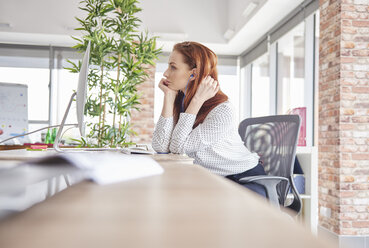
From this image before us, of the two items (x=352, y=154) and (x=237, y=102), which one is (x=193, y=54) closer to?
(x=352, y=154)

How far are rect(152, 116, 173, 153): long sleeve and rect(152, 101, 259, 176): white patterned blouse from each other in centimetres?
16

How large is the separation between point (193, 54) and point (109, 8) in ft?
3.85

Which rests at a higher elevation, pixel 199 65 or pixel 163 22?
pixel 163 22

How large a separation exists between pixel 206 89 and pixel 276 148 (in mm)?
554

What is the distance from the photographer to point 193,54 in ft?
6.97

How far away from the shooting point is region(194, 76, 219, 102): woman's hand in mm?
1871

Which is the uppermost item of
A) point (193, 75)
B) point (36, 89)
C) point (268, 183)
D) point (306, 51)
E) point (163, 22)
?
point (163, 22)

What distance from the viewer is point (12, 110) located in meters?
2.77

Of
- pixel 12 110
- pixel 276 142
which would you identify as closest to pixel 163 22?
pixel 12 110

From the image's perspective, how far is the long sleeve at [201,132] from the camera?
1734 millimetres

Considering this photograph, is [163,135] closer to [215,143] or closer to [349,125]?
[215,143]

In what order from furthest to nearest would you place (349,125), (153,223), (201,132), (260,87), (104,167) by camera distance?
(260,87) < (349,125) < (201,132) < (104,167) < (153,223)

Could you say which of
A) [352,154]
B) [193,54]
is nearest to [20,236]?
[193,54]

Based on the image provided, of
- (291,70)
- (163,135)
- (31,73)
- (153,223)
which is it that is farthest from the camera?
(31,73)
